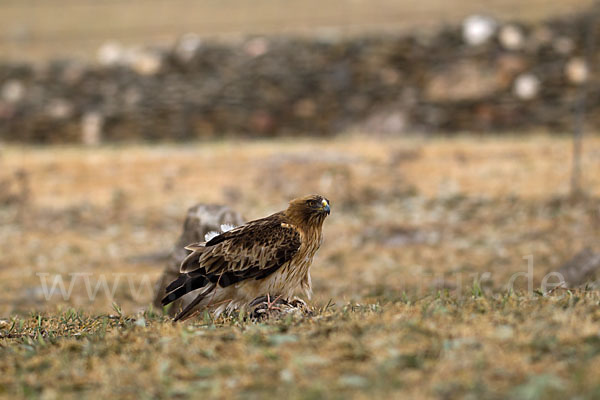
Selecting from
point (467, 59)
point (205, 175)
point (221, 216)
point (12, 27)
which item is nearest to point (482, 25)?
point (467, 59)

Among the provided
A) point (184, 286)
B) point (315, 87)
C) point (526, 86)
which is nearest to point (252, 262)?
point (184, 286)

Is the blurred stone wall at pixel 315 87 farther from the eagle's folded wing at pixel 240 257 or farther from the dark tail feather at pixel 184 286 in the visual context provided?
the dark tail feather at pixel 184 286

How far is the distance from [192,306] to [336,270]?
656cm

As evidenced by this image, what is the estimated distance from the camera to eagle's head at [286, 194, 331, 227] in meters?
6.96

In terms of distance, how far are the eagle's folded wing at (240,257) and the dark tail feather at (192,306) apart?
55mm

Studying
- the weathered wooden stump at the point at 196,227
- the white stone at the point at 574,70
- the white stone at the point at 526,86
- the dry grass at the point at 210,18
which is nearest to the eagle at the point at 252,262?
the weathered wooden stump at the point at 196,227

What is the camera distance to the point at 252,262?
664 centimetres

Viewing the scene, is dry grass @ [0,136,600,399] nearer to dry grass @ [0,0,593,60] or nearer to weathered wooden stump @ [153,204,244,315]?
weathered wooden stump @ [153,204,244,315]

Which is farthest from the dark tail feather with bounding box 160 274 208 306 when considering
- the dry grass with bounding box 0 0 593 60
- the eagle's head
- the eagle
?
the dry grass with bounding box 0 0 593 60

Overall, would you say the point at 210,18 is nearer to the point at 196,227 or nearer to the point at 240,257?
the point at 196,227

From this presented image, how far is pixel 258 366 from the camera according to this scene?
4.63 meters

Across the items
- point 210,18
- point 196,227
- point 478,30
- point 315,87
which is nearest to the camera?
point 196,227

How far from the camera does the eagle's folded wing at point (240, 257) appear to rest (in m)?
6.66

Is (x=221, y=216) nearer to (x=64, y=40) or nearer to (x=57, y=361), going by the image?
(x=57, y=361)
